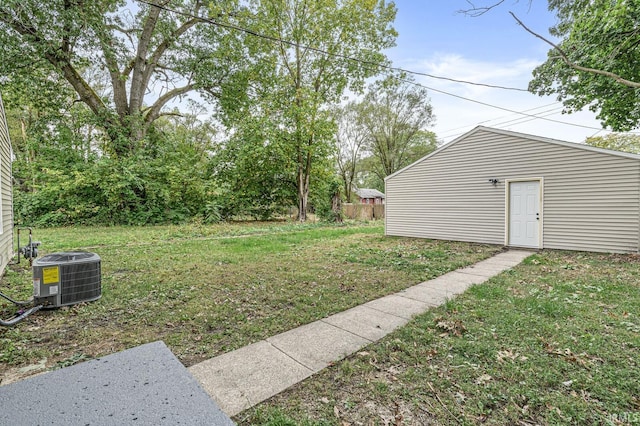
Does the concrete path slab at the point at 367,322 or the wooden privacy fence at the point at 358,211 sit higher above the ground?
the wooden privacy fence at the point at 358,211

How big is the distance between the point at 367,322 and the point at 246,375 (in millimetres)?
1414

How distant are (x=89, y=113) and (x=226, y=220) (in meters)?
7.56

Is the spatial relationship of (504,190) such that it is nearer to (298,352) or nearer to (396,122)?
(298,352)

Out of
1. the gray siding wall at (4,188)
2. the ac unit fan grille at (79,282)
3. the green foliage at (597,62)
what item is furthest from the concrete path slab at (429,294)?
the gray siding wall at (4,188)

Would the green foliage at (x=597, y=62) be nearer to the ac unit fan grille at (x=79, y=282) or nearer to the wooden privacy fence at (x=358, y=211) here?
the ac unit fan grille at (x=79, y=282)

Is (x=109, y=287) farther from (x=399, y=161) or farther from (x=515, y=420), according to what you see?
(x=399, y=161)

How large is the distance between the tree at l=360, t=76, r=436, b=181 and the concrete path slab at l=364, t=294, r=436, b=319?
2022 cm

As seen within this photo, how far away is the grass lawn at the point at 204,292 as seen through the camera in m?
2.54

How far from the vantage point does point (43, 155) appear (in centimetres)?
1255

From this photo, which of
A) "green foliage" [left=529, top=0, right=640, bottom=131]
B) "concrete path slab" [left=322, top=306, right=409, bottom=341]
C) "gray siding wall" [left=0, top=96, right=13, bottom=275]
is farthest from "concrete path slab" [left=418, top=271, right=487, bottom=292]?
"gray siding wall" [left=0, top=96, right=13, bottom=275]

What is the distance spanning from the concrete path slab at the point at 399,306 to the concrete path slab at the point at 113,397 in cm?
221

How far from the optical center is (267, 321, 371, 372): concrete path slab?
2.30 metres

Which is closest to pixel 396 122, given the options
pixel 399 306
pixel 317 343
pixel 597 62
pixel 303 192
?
pixel 303 192

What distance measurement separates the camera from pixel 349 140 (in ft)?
86.9
